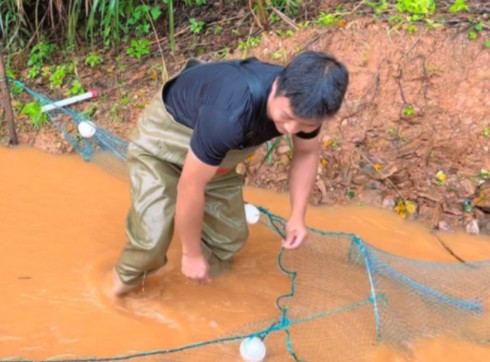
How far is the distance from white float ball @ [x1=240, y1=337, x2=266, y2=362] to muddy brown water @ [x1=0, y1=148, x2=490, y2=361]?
299 millimetres

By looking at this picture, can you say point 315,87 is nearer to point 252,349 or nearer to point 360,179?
point 252,349

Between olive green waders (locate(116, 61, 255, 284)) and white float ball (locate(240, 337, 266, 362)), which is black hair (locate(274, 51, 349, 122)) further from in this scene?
white float ball (locate(240, 337, 266, 362))

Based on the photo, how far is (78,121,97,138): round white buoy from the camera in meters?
3.65

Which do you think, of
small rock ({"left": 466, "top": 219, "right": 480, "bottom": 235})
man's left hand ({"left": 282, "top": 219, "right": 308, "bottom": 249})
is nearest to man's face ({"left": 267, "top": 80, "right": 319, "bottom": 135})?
man's left hand ({"left": 282, "top": 219, "right": 308, "bottom": 249})

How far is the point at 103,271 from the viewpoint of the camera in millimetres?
2873

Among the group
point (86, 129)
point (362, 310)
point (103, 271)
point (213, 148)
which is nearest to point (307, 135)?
point (213, 148)

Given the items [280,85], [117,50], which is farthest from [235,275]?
[117,50]

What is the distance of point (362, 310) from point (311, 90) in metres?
1.27

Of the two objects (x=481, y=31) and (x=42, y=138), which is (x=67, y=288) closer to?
(x=42, y=138)

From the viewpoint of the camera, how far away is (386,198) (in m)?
3.56

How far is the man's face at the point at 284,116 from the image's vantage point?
182 centimetres

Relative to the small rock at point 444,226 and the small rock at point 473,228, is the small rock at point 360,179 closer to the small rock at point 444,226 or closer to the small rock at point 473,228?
the small rock at point 444,226

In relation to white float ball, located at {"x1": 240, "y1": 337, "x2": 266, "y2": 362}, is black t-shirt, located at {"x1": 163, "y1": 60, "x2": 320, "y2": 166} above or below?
above

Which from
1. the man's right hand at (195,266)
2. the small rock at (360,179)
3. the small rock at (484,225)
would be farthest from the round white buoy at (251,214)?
the small rock at (484,225)
